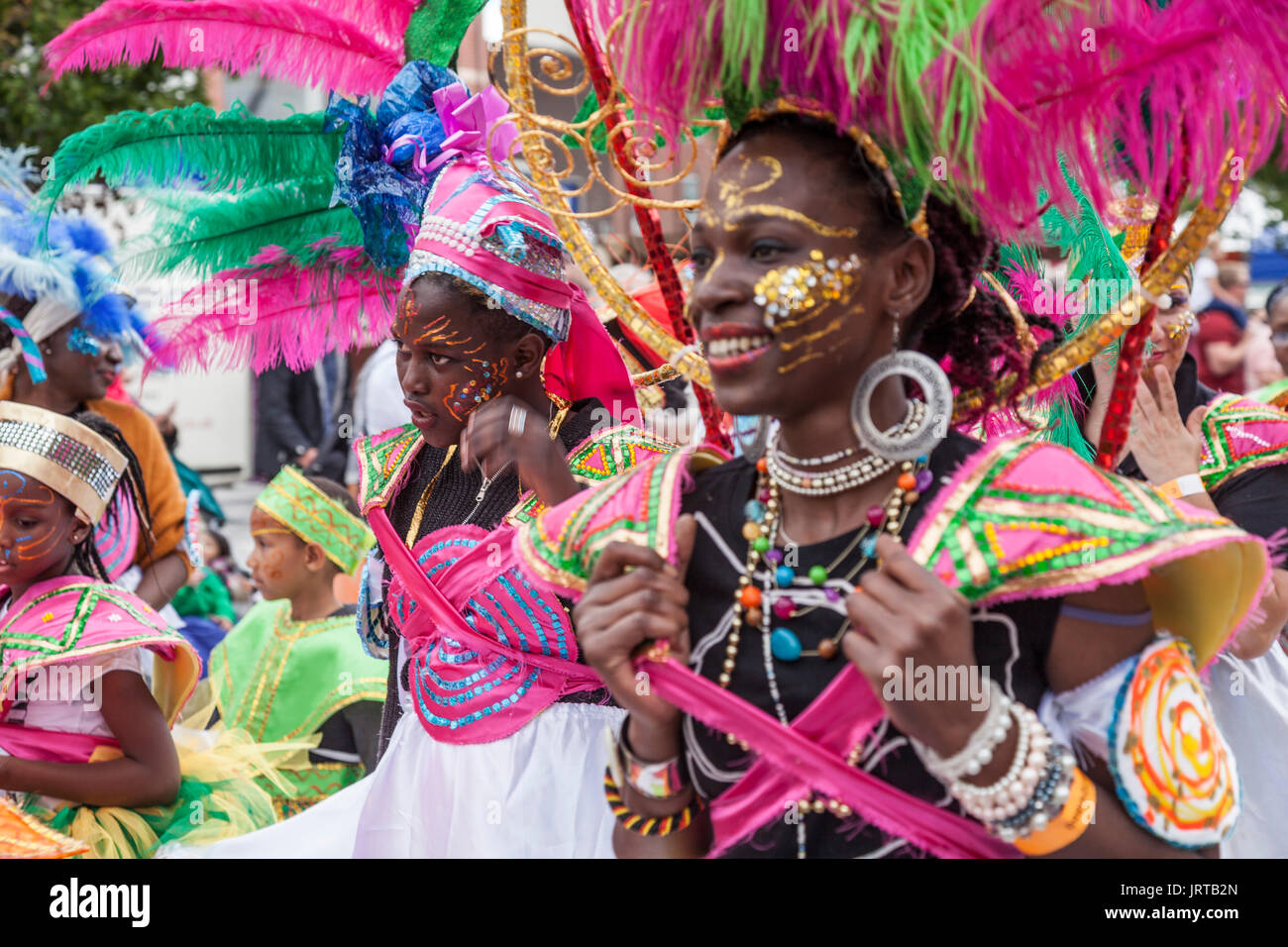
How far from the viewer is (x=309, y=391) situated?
34.0 feet

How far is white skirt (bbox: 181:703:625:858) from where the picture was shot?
2902 millimetres

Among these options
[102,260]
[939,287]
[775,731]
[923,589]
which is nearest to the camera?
[923,589]

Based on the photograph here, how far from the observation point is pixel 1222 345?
28.4 ft

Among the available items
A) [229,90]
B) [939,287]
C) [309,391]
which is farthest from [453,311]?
[229,90]

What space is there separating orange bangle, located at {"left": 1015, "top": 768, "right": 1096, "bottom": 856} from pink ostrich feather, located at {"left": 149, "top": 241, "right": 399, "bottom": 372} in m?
2.24

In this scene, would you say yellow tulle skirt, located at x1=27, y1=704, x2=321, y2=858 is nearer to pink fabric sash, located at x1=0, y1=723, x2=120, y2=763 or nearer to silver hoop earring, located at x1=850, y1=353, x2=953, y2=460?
pink fabric sash, located at x1=0, y1=723, x2=120, y2=763

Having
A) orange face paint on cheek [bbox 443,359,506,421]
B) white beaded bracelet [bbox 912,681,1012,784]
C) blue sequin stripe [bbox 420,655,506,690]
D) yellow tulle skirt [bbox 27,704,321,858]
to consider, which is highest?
orange face paint on cheek [bbox 443,359,506,421]

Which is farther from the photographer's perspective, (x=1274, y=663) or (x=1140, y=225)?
(x=1274, y=663)

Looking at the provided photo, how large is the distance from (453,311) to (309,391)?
773 cm

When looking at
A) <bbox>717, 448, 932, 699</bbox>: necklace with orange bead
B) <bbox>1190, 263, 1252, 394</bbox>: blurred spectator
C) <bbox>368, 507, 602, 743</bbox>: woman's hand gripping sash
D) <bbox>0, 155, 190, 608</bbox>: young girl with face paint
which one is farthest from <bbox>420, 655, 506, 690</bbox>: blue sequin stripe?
<bbox>1190, 263, 1252, 394</bbox>: blurred spectator

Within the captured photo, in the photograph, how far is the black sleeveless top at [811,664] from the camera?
1823 millimetres

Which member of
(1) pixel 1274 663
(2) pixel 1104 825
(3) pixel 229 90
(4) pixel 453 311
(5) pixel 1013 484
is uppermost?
(3) pixel 229 90

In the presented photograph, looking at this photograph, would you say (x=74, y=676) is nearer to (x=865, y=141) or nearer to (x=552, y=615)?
(x=552, y=615)

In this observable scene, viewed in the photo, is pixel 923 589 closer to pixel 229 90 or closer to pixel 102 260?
pixel 102 260
